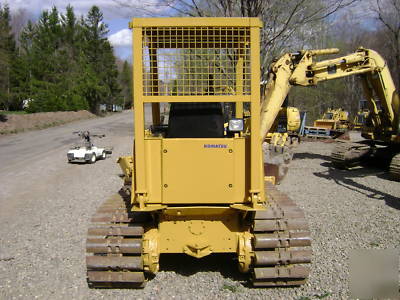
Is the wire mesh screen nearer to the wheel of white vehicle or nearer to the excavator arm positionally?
the excavator arm

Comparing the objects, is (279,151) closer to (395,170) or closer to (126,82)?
(395,170)

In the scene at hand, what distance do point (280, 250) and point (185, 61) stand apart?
229 cm

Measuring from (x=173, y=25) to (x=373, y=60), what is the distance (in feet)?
29.8

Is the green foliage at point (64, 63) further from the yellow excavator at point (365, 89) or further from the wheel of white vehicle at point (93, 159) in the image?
the yellow excavator at point (365, 89)

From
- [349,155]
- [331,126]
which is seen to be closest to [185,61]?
[349,155]

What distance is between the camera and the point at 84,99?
4316cm

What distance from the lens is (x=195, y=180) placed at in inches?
158

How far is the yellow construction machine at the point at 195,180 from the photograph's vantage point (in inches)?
153

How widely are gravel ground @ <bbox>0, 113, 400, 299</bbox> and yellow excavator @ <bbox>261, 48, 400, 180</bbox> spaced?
68 cm

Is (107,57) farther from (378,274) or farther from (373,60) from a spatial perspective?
(378,274)

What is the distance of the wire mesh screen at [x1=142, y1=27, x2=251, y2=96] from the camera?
3.93m

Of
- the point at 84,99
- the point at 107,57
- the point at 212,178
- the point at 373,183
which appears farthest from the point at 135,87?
the point at 107,57

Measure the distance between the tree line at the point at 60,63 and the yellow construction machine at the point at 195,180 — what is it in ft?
120

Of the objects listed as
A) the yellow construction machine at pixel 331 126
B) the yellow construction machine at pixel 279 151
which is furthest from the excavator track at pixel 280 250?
the yellow construction machine at pixel 331 126
